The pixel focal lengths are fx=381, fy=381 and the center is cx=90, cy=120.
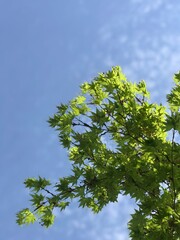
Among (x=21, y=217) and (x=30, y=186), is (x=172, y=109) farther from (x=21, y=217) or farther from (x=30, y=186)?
(x=21, y=217)

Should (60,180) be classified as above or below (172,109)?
below

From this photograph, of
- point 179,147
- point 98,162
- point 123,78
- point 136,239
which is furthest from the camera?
point 123,78

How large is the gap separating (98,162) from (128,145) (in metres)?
0.64

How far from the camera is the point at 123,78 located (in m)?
7.71

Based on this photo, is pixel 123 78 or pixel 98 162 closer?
pixel 98 162

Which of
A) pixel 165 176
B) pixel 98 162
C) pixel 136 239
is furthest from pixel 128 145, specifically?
pixel 136 239

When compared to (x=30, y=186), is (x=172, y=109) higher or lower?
higher

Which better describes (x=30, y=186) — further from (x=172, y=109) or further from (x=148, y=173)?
(x=172, y=109)

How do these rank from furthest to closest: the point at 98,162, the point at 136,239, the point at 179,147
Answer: the point at 98,162 < the point at 136,239 < the point at 179,147

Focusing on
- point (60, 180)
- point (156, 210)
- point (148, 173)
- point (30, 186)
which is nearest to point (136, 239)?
point (156, 210)

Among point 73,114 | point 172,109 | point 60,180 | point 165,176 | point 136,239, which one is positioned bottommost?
point 136,239

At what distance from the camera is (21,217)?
745 centimetres

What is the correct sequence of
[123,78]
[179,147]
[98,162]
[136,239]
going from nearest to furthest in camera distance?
1. [179,147]
2. [136,239]
3. [98,162]
4. [123,78]

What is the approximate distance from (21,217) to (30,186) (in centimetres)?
67
